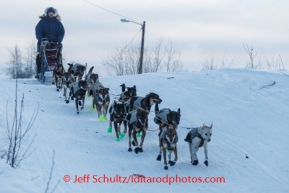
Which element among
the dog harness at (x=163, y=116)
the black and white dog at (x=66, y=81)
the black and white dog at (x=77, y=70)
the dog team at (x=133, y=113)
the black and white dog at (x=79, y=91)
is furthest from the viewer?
the black and white dog at (x=77, y=70)

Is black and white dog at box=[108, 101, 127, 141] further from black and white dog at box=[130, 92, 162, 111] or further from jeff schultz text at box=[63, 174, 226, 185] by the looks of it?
jeff schultz text at box=[63, 174, 226, 185]

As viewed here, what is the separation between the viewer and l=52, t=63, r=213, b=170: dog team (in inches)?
427

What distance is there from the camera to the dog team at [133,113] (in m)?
10.8

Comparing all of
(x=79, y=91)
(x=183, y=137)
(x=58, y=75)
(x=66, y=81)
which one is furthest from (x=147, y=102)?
(x=58, y=75)

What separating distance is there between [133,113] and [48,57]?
830 centimetres

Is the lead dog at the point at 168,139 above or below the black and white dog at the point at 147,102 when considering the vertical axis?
below

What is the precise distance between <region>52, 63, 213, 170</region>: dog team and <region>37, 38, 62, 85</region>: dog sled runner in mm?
927

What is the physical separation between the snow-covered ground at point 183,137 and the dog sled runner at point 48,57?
112cm

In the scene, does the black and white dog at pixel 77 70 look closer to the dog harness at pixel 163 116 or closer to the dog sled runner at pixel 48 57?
the dog sled runner at pixel 48 57

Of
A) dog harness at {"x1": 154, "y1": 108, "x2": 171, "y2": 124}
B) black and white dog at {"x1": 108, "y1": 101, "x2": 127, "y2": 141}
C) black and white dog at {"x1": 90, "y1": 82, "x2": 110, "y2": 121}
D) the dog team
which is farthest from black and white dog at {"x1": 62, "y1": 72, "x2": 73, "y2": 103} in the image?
dog harness at {"x1": 154, "y1": 108, "x2": 171, "y2": 124}

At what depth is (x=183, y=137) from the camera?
13.1 metres

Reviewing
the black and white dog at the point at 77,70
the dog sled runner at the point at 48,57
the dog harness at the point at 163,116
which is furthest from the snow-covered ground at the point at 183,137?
the dog sled runner at the point at 48,57

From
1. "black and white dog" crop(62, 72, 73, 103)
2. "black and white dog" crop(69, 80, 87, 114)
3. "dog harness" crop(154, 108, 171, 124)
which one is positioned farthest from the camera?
"black and white dog" crop(62, 72, 73, 103)

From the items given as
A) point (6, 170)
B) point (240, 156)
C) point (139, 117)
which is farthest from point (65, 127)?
point (6, 170)
